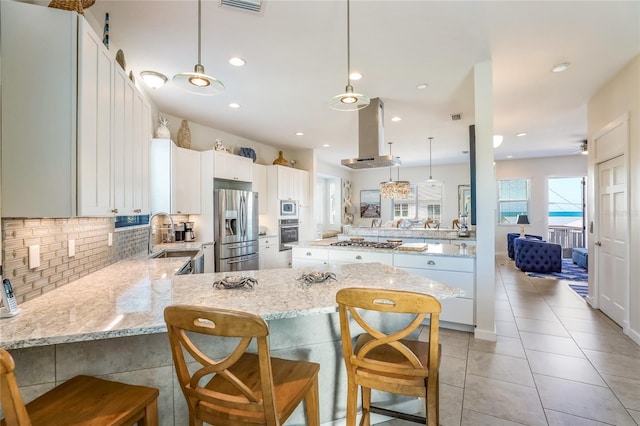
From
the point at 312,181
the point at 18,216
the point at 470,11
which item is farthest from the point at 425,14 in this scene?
the point at 312,181

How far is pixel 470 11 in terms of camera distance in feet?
7.29

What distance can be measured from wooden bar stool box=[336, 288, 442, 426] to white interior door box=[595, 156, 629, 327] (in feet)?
10.9

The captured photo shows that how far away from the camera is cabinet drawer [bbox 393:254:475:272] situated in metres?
3.17

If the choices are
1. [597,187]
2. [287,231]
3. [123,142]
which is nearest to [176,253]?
[123,142]

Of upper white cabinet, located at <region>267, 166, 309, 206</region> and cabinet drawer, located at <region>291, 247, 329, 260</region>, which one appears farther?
upper white cabinet, located at <region>267, 166, 309, 206</region>

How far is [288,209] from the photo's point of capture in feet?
20.8

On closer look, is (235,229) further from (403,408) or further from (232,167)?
(403,408)

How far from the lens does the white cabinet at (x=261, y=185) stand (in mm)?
5770

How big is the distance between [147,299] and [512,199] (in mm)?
9582

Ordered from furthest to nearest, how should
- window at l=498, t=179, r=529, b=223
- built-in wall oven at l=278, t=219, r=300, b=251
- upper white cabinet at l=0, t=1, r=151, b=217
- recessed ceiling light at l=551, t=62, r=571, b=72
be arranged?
window at l=498, t=179, r=529, b=223, built-in wall oven at l=278, t=219, r=300, b=251, recessed ceiling light at l=551, t=62, r=571, b=72, upper white cabinet at l=0, t=1, r=151, b=217

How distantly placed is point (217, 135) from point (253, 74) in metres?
2.44

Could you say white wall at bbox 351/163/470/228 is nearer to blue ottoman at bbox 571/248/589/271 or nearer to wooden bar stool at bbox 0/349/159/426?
blue ottoman at bbox 571/248/589/271

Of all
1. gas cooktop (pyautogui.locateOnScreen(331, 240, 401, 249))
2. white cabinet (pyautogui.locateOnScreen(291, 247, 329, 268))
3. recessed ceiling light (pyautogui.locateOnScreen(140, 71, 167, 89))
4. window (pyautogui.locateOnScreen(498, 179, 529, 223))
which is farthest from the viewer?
window (pyautogui.locateOnScreen(498, 179, 529, 223))

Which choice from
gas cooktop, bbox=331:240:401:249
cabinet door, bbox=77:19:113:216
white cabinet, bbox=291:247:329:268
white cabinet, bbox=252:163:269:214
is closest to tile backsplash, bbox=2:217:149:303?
cabinet door, bbox=77:19:113:216
